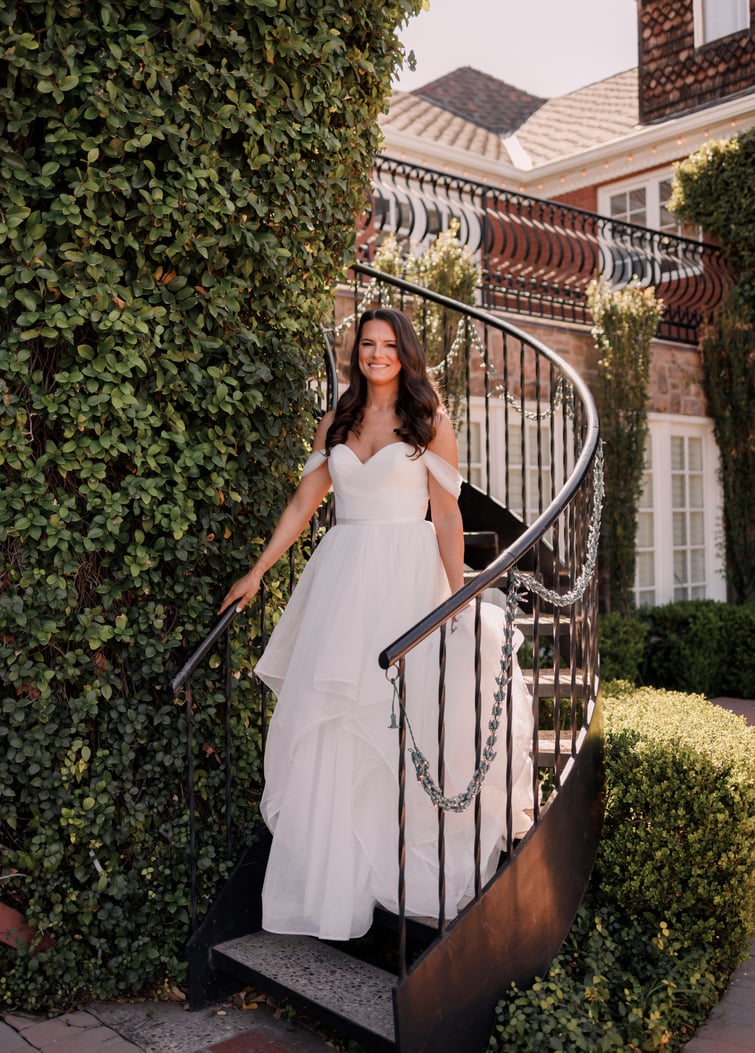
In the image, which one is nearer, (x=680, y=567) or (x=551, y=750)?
(x=551, y=750)

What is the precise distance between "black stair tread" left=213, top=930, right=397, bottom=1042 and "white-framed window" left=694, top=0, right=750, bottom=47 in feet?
37.7

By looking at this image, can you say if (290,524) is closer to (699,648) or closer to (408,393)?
(408,393)

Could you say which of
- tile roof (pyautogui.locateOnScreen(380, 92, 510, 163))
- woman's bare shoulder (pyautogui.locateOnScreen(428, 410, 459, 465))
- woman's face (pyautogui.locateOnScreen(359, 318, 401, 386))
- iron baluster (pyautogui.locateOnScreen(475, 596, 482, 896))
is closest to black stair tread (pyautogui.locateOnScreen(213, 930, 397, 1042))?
iron baluster (pyautogui.locateOnScreen(475, 596, 482, 896))

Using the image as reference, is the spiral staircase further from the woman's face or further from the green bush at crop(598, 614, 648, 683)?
the green bush at crop(598, 614, 648, 683)

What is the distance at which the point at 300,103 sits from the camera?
319cm

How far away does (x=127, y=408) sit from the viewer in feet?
9.51

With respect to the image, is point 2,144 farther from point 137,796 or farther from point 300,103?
point 137,796

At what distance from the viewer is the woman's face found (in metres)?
3.01

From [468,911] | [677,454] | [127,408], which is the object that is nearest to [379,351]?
[127,408]

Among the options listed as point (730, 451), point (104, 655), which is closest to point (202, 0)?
point (104, 655)

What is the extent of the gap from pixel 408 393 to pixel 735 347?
7174 mm

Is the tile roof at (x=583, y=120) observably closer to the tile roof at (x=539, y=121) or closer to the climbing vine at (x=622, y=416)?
the tile roof at (x=539, y=121)

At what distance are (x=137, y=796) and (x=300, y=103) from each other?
7.76ft

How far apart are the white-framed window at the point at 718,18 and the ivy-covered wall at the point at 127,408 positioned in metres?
9.78
